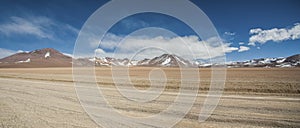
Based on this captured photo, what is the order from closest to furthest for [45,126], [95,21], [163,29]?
[45,126], [95,21], [163,29]

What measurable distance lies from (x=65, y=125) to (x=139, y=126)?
2418 mm

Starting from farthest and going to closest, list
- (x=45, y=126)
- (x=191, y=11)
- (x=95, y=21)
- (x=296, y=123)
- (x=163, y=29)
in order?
(x=163, y=29) → (x=191, y=11) → (x=95, y=21) → (x=296, y=123) → (x=45, y=126)

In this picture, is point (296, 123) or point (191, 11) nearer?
point (296, 123)

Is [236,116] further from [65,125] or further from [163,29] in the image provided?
[65,125]

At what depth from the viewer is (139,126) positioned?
686cm

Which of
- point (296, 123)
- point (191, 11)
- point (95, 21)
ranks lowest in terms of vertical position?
point (296, 123)

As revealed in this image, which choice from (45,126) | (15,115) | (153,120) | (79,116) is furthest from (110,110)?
(15,115)

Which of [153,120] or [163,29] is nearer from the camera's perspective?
[153,120]

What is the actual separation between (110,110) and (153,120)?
2529 millimetres

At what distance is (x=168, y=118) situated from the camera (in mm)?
8039

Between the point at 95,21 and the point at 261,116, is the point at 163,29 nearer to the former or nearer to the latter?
the point at 95,21

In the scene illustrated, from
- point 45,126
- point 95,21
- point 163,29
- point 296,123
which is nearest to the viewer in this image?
point 45,126

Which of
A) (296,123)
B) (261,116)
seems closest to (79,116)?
(261,116)

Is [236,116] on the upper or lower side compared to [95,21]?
lower
